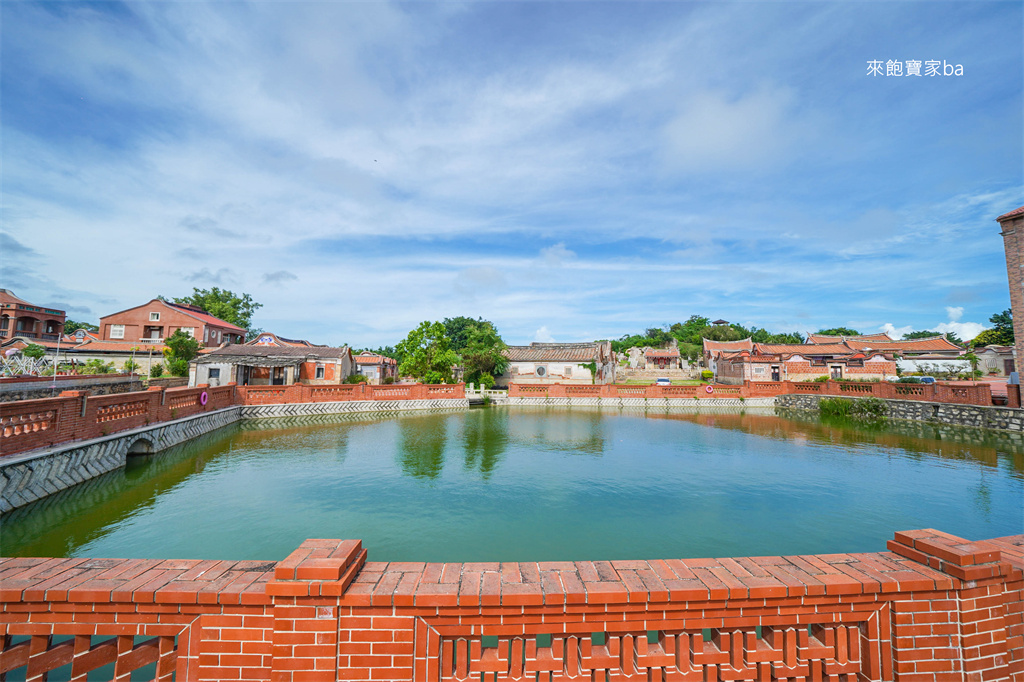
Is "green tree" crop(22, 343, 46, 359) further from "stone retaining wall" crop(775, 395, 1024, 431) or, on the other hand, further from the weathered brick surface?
the weathered brick surface

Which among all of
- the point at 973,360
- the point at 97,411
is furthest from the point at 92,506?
the point at 973,360

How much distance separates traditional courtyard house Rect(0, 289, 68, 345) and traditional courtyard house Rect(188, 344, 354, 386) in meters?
14.8

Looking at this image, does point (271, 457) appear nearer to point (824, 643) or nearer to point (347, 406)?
point (347, 406)

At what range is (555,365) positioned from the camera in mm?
33188

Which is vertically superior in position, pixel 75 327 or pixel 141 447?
pixel 75 327

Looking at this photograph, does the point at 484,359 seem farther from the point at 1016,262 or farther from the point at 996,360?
the point at 996,360

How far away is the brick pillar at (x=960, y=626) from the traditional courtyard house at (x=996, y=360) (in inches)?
1440

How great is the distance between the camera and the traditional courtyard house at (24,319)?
29500mm

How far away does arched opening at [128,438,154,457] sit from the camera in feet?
34.7

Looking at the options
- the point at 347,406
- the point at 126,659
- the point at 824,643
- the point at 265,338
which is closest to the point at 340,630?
the point at 126,659

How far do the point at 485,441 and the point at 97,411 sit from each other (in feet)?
31.9

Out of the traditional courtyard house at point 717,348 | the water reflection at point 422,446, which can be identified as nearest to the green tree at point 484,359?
the water reflection at point 422,446

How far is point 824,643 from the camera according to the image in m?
1.98

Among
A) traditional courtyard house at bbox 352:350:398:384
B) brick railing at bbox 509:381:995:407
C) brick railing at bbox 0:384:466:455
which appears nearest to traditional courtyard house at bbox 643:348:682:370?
brick railing at bbox 509:381:995:407
